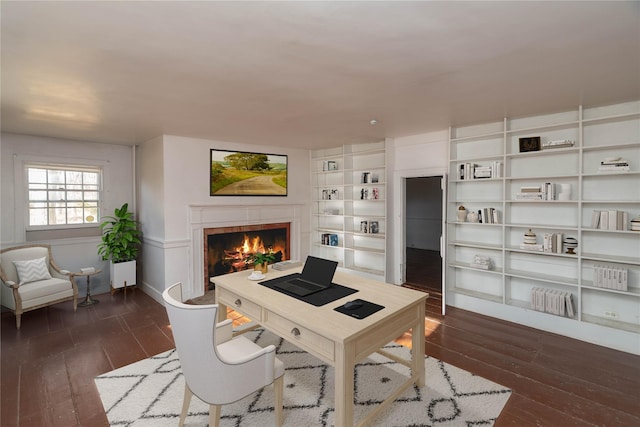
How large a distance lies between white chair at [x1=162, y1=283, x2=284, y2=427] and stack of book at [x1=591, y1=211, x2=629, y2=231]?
3546 mm

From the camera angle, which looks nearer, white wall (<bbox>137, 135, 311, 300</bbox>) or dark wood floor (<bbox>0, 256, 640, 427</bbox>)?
dark wood floor (<bbox>0, 256, 640, 427</bbox>)

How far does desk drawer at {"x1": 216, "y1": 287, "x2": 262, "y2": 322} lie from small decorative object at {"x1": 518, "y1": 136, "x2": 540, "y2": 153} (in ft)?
11.7

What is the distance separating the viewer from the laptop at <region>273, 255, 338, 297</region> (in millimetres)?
2422

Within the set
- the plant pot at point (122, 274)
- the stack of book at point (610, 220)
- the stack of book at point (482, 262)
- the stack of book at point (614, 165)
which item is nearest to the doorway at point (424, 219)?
the stack of book at point (482, 262)

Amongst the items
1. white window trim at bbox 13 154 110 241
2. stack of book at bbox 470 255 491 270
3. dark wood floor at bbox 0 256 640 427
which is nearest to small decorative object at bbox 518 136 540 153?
stack of book at bbox 470 255 491 270

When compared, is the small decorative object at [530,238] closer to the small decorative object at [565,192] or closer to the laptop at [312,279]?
the small decorative object at [565,192]

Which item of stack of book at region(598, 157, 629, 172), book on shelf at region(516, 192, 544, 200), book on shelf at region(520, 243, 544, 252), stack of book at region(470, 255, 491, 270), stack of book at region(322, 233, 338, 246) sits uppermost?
stack of book at region(598, 157, 629, 172)

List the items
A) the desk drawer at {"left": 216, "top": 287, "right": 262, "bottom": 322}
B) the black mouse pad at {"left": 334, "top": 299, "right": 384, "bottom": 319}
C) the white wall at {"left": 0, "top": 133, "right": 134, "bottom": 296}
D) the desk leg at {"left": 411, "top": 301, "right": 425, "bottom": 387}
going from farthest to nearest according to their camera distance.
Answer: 1. the white wall at {"left": 0, "top": 133, "right": 134, "bottom": 296}
2. the desk leg at {"left": 411, "top": 301, "right": 425, "bottom": 387}
3. the desk drawer at {"left": 216, "top": 287, "right": 262, "bottom": 322}
4. the black mouse pad at {"left": 334, "top": 299, "right": 384, "bottom": 319}

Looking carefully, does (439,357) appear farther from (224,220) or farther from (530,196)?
(224,220)

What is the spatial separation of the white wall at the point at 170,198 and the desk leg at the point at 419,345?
3.60 metres

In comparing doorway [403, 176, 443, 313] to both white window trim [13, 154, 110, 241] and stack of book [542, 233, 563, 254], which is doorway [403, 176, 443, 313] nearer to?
stack of book [542, 233, 563, 254]

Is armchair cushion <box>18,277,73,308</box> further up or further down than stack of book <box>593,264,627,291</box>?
further down

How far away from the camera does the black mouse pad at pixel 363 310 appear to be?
6.47 ft

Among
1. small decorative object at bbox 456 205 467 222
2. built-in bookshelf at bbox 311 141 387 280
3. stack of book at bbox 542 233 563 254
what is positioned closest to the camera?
stack of book at bbox 542 233 563 254
